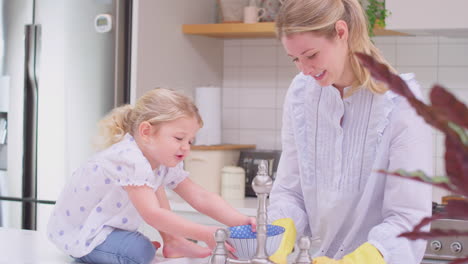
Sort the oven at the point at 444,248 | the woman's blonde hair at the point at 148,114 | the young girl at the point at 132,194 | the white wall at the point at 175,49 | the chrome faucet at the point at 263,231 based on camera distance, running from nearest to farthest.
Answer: the chrome faucet at the point at 263,231 < the young girl at the point at 132,194 < the woman's blonde hair at the point at 148,114 < the oven at the point at 444,248 < the white wall at the point at 175,49

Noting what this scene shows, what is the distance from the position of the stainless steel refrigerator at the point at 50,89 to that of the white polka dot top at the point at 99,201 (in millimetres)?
1527

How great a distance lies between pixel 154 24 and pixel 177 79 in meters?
0.30

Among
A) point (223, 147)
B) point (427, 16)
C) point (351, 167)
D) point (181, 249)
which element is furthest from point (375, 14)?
point (181, 249)

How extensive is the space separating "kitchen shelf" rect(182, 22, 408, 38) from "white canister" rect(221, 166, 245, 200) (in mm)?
612

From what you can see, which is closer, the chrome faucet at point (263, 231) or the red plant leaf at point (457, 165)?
the red plant leaf at point (457, 165)

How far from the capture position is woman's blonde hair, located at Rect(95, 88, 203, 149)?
162 centimetres

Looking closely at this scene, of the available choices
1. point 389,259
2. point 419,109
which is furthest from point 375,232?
point 419,109

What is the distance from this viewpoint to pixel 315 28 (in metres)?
1.41

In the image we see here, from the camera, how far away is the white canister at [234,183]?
3.17 meters

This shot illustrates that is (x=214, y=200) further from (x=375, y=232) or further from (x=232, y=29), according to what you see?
(x=232, y=29)

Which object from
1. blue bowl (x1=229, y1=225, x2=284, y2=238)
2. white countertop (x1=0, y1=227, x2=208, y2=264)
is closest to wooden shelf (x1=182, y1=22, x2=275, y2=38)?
white countertop (x1=0, y1=227, x2=208, y2=264)

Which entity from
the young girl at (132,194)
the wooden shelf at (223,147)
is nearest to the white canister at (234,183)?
the wooden shelf at (223,147)

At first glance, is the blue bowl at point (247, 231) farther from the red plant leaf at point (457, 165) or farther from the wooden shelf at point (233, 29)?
the wooden shelf at point (233, 29)

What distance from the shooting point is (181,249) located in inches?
63.5
